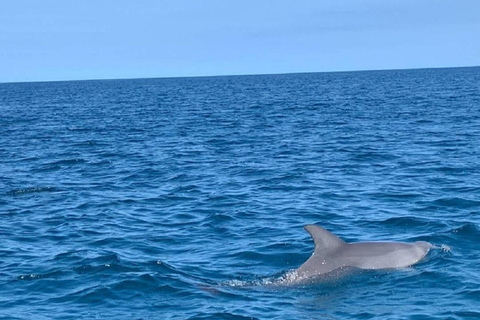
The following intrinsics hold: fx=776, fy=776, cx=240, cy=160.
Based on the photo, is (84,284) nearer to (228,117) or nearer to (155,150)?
(155,150)

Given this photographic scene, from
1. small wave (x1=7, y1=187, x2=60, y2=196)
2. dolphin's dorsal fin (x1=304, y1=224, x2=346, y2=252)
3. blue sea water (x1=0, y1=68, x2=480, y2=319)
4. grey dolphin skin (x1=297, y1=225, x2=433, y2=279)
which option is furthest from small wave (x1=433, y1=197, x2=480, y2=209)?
small wave (x1=7, y1=187, x2=60, y2=196)

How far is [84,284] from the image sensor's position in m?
14.3

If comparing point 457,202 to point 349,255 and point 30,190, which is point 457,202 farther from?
point 30,190

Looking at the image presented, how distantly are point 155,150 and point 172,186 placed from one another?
11.0 metres

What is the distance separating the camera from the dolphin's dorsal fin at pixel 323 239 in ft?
47.3

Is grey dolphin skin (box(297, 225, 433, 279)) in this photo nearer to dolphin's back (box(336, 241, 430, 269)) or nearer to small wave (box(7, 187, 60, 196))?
dolphin's back (box(336, 241, 430, 269))

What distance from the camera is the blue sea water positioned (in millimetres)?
13133

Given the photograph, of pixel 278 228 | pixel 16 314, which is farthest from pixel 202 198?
pixel 16 314

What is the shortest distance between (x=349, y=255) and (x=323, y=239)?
636 millimetres

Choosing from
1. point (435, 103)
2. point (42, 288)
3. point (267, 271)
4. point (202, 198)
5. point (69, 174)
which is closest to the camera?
point (42, 288)

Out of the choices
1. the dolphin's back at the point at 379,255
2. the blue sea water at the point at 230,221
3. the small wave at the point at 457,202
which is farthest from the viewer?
the small wave at the point at 457,202

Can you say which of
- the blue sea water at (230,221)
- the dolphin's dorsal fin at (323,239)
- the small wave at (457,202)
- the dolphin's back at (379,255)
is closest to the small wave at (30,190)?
the blue sea water at (230,221)

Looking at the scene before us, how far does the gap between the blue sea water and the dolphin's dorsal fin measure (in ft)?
2.65

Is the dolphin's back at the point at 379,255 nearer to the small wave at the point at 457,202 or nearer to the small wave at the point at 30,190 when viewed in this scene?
the small wave at the point at 457,202
